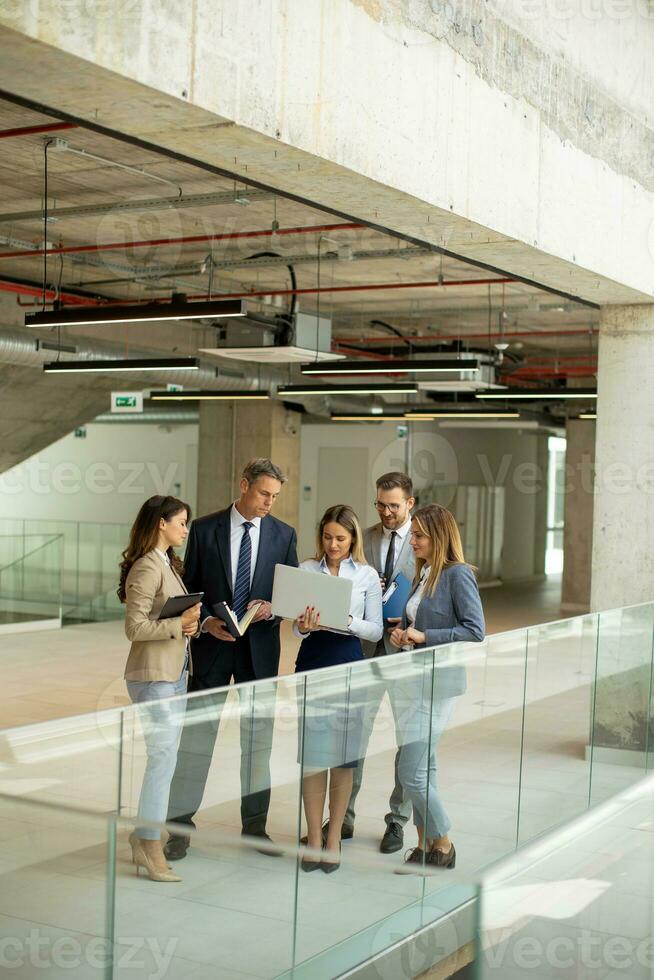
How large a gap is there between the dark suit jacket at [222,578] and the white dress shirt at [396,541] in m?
0.52

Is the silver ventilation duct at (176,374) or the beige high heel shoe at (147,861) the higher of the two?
the silver ventilation duct at (176,374)

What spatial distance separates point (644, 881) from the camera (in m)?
2.72

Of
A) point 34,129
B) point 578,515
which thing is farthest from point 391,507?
point 578,515

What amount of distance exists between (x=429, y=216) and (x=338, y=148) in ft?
3.13

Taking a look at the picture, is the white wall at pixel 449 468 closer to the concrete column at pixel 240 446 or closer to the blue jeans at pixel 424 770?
the concrete column at pixel 240 446

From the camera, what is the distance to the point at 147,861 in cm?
275

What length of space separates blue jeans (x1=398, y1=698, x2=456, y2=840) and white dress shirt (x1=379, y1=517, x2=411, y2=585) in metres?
0.79

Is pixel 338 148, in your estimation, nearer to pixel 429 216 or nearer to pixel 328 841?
pixel 429 216

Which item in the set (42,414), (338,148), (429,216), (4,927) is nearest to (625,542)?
(429,216)

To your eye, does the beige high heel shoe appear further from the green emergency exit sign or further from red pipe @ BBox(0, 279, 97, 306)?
the green emergency exit sign

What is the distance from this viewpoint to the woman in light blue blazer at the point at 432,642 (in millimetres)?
4402

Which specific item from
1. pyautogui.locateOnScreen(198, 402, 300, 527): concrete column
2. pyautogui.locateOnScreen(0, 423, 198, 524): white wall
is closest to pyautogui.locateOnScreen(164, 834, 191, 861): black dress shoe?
pyautogui.locateOnScreen(198, 402, 300, 527): concrete column

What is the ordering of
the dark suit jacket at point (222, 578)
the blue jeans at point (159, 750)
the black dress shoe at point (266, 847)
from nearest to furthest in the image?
the black dress shoe at point (266, 847) → the blue jeans at point (159, 750) → the dark suit jacket at point (222, 578)

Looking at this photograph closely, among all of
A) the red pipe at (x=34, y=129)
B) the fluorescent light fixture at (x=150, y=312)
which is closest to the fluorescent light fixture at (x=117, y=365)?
the fluorescent light fixture at (x=150, y=312)
